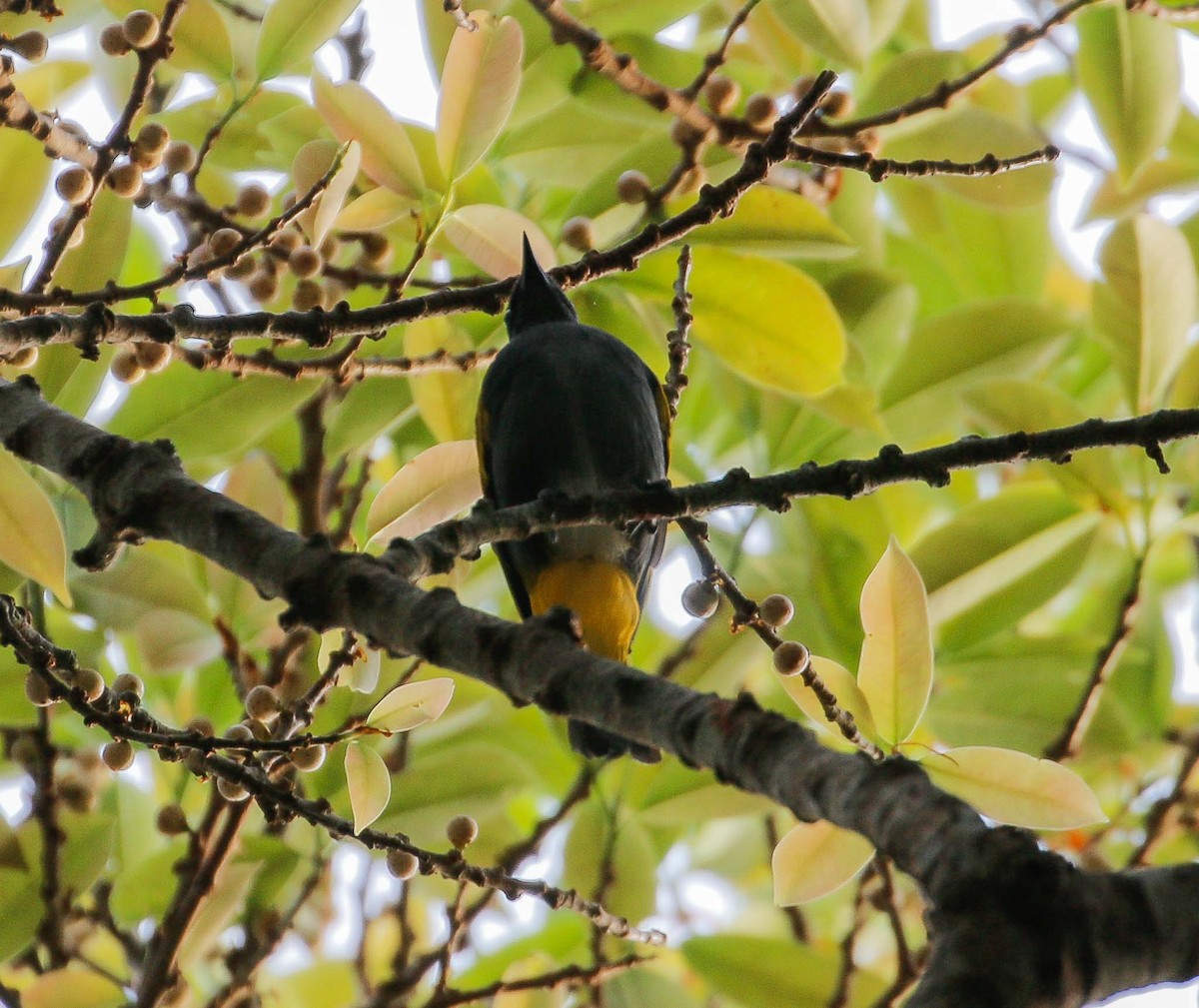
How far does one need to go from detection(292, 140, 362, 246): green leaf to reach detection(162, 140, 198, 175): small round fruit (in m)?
0.33

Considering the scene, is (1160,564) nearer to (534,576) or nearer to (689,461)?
(689,461)

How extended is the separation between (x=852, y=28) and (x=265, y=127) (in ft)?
3.58

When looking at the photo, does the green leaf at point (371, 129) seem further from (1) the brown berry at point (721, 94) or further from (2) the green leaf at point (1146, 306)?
(2) the green leaf at point (1146, 306)

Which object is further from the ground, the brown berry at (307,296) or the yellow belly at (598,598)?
the brown berry at (307,296)

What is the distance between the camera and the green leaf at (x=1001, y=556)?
96.4 inches

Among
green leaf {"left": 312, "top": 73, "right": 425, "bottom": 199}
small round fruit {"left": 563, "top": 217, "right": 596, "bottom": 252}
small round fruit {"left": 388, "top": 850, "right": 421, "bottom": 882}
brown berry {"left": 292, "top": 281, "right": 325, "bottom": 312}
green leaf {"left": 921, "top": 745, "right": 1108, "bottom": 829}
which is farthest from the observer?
small round fruit {"left": 563, "top": 217, "right": 596, "bottom": 252}

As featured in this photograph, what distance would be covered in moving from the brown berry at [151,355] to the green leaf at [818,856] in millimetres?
1114

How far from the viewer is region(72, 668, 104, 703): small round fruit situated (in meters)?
1.70

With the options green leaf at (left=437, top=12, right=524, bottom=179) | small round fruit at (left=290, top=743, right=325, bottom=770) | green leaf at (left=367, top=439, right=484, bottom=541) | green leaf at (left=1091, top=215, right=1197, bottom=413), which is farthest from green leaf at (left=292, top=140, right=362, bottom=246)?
green leaf at (left=1091, top=215, right=1197, bottom=413)

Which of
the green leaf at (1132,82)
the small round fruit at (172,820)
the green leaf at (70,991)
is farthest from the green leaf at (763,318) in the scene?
the green leaf at (70,991)

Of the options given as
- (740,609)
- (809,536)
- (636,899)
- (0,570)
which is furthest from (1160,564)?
(0,570)

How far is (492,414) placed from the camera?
9.01 feet

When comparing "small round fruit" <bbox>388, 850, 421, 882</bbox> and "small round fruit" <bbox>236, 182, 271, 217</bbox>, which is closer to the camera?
"small round fruit" <bbox>388, 850, 421, 882</bbox>

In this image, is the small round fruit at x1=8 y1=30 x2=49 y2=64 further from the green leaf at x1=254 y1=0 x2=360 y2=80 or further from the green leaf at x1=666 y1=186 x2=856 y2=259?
the green leaf at x1=666 y1=186 x2=856 y2=259
